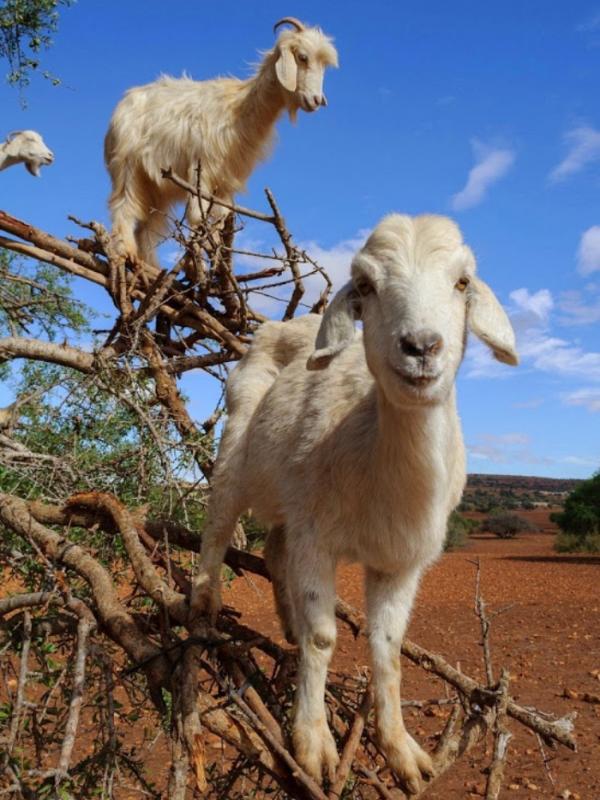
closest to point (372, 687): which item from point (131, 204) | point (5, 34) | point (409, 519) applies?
point (409, 519)

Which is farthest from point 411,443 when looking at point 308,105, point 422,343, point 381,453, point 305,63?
point 305,63

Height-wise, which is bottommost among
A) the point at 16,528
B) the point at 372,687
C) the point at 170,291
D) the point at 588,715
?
the point at 588,715

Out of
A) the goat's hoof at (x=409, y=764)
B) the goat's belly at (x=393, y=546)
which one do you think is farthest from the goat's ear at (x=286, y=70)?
the goat's hoof at (x=409, y=764)

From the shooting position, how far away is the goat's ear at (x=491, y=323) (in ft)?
8.66

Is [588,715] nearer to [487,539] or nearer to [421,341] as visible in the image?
[421,341]

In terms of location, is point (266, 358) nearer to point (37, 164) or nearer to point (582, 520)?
point (37, 164)

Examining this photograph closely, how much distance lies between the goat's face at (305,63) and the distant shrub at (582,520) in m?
21.4

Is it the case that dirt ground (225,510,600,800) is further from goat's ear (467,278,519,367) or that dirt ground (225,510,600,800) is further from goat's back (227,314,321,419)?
goat's ear (467,278,519,367)

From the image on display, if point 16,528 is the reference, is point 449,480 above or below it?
above

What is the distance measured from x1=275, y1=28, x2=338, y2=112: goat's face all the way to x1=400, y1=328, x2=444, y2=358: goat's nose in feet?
18.7

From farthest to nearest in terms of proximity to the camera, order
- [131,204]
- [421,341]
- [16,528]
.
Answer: [131,204], [16,528], [421,341]

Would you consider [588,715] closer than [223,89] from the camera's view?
No

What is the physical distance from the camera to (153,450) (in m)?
4.45

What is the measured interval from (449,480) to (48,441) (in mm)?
2999
